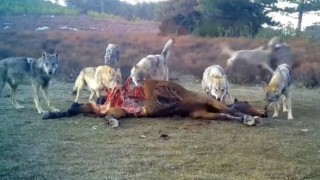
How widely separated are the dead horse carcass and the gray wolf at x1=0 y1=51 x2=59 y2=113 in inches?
58.4

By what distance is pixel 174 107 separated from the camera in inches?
293

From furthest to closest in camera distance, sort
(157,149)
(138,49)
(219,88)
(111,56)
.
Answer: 1. (138,49)
2. (111,56)
3. (219,88)
4. (157,149)

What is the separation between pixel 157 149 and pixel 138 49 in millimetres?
16470

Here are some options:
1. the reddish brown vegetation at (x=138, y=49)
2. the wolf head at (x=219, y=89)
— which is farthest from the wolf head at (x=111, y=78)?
the reddish brown vegetation at (x=138, y=49)

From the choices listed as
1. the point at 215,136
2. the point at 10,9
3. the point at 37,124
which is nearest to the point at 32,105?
the point at 37,124

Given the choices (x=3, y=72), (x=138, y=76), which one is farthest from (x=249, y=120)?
(x=3, y=72)

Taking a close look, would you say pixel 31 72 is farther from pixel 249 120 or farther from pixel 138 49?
pixel 138 49

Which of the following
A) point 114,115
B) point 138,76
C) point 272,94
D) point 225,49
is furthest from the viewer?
point 225,49

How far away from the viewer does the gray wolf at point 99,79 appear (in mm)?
9438

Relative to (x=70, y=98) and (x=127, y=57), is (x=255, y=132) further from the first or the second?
(x=127, y=57)

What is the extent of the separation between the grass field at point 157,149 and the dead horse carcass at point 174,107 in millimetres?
160

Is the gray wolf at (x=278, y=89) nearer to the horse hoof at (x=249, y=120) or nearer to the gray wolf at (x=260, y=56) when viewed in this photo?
the horse hoof at (x=249, y=120)

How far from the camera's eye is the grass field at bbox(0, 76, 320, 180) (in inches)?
174

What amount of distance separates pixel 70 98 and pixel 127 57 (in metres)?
9.62
